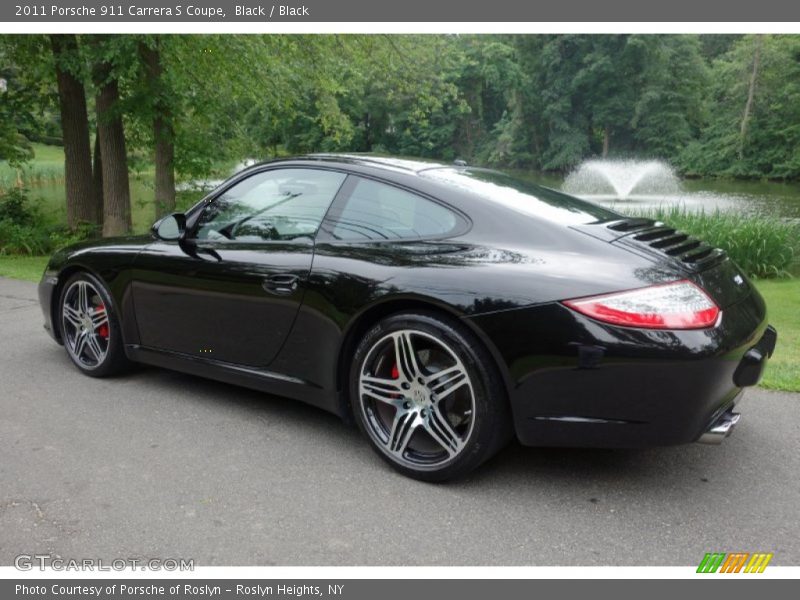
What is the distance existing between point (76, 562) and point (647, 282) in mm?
2439

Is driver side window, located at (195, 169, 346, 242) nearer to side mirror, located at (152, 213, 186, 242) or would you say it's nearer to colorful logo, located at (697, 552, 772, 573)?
side mirror, located at (152, 213, 186, 242)

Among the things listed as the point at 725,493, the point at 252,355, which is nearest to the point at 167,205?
the point at 252,355

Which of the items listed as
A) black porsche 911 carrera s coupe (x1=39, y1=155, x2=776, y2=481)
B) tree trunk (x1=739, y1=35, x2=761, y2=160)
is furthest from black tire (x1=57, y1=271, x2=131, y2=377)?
tree trunk (x1=739, y1=35, x2=761, y2=160)

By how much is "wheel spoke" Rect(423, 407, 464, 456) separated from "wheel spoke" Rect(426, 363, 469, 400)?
3.4 inches

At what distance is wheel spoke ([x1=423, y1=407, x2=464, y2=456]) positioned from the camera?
10.5 ft

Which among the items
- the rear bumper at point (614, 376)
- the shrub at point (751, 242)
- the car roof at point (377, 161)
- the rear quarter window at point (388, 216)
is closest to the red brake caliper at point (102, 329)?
the car roof at point (377, 161)

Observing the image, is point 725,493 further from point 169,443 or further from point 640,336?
point 169,443

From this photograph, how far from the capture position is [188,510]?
3070 millimetres

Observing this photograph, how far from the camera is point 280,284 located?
3.74 m

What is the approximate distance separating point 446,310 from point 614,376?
30.0 inches

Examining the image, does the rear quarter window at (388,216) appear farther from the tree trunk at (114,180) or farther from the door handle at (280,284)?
the tree trunk at (114,180)

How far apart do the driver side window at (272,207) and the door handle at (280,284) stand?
0.25 m

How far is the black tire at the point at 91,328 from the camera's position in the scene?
4.68m

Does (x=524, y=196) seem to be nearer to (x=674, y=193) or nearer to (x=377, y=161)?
(x=377, y=161)
